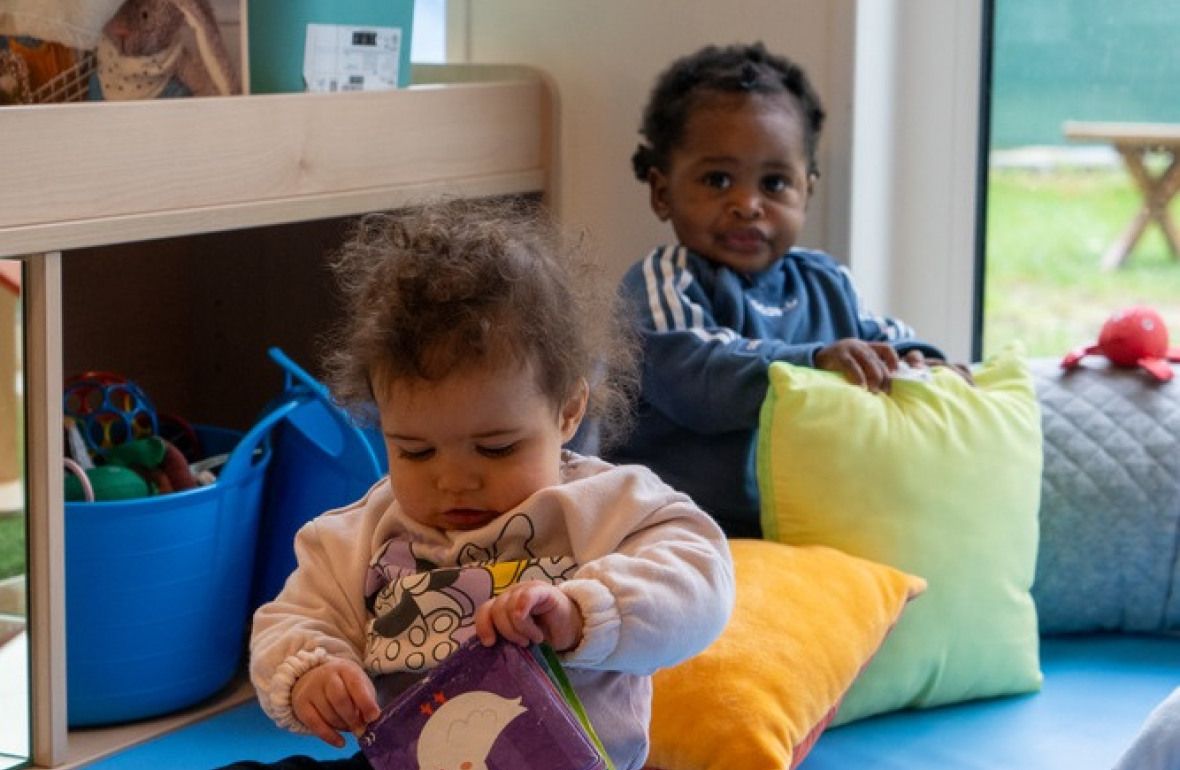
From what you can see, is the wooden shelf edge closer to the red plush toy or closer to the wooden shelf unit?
the wooden shelf unit

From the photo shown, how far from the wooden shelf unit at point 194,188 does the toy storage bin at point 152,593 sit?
64mm

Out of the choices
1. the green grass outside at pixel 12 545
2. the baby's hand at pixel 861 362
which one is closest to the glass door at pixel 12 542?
the green grass outside at pixel 12 545

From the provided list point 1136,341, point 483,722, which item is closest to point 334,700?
point 483,722

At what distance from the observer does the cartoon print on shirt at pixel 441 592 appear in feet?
3.72

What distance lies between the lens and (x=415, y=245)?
3.84 ft

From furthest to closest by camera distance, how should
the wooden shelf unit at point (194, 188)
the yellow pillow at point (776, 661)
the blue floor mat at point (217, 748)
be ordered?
the blue floor mat at point (217, 748), the wooden shelf unit at point (194, 188), the yellow pillow at point (776, 661)

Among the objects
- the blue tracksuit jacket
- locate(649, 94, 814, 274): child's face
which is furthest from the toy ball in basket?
locate(649, 94, 814, 274): child's face

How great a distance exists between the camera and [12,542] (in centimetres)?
154

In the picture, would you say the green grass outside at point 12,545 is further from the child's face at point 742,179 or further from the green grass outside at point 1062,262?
the green grass outside at point 1062,262

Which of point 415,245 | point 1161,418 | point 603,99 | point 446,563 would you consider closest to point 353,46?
point 603,99

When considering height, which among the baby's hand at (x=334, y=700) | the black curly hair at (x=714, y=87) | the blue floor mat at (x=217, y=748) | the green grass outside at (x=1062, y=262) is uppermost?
the black curly hair at (x=714, y=87)

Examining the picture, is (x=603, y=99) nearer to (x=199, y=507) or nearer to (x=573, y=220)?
(x=573, y=220)

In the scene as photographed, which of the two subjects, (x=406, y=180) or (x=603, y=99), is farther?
(x=603, y=99)

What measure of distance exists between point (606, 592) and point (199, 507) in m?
0.72
